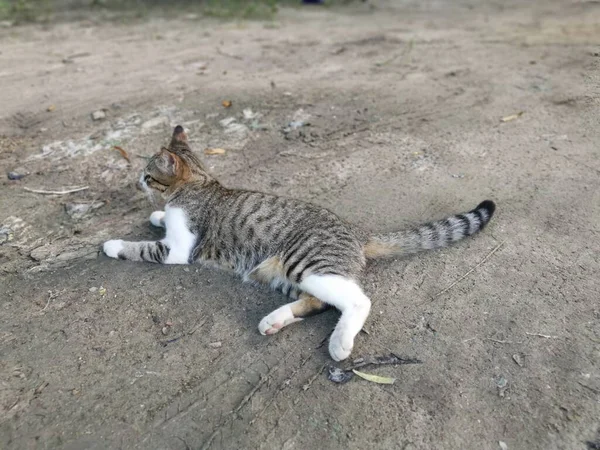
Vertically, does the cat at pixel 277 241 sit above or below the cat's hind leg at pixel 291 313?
above

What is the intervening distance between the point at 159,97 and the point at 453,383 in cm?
528

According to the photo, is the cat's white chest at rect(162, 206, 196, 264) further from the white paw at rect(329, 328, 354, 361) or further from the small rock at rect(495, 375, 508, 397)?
the small rock at rect(495, 375, 508, 397)

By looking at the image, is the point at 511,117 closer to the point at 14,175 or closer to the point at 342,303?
the point at 342,303

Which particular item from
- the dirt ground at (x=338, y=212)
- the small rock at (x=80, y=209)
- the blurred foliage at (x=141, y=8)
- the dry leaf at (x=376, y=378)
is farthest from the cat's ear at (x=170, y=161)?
the blurred foliage at (x=141, y=8)

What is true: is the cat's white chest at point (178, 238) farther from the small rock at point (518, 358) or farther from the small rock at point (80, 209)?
the small rock at point (518, 358)

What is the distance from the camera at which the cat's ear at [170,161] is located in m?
4.35

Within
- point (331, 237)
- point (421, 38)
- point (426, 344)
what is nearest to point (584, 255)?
point (426, 344)

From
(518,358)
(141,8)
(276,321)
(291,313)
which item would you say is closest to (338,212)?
(291,313)

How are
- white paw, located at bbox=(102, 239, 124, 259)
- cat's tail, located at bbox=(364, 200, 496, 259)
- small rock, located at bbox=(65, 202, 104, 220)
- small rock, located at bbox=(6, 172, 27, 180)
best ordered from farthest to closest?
1. small rock, located at bbox=(6, 172, 27, 180)
2. small rock, located at bbox=(65, 202, 104, 220)
3. white paw, located at bbox=(102, 239, 124, 259)
4. cat's tail, located at bbox=(364, 200, 496, 259)

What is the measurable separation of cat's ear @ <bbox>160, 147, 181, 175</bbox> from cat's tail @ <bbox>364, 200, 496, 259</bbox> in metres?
1.82

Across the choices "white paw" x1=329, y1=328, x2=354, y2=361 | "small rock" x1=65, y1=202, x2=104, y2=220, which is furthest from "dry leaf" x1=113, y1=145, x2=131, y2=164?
"white paw" x1=329, y1=328, x2=354, y2=361

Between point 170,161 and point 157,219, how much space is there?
58 centimetres

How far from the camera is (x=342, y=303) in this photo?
3.43 metres

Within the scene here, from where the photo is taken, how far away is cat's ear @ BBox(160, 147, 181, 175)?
4.35 m
